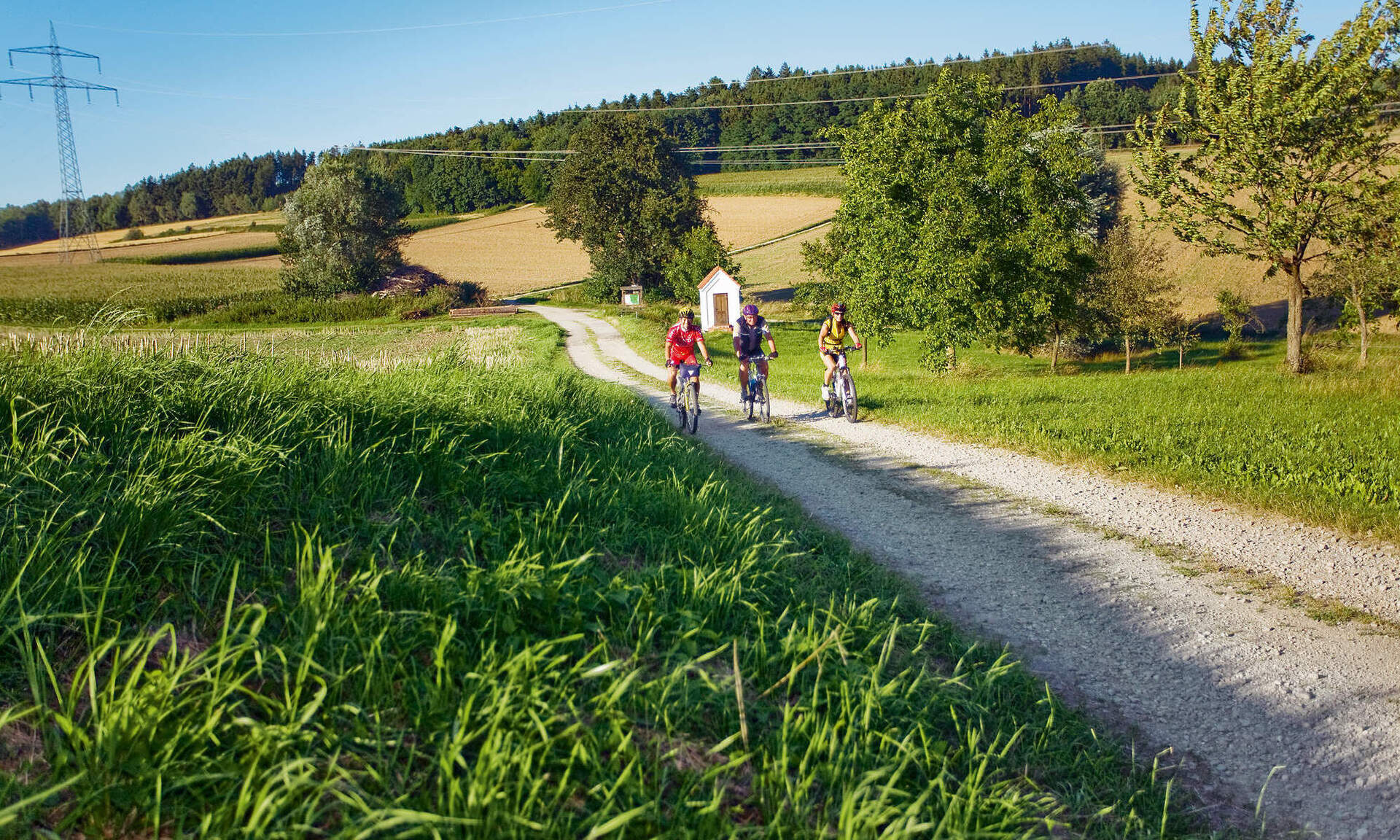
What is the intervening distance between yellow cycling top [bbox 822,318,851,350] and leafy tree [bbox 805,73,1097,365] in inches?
372

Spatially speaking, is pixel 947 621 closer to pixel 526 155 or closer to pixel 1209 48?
pixel 1209 48

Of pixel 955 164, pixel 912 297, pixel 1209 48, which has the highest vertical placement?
pixel 1209 48

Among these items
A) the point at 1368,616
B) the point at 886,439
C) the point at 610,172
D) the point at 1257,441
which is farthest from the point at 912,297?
the point at 610,172

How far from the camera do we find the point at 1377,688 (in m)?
4.21

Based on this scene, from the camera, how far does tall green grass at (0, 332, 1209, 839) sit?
246cm

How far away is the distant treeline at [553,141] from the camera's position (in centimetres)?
10394

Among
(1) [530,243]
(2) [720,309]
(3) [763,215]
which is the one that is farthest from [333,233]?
(3) [763,215]

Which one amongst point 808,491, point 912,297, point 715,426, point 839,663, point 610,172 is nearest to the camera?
point 839,663

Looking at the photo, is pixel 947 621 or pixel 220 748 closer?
pixel 220 748

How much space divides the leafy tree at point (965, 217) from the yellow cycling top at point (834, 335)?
945 cm

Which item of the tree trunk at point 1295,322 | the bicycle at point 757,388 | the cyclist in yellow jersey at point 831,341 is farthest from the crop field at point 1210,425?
the bicycle at point 757,388

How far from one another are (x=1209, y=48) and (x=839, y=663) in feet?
80.6

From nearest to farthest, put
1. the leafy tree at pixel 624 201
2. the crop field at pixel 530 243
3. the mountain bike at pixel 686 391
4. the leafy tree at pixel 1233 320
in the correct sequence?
the mountain bike at pixel 686 391
the leafy tree at pixel 1233 320
the leafy tree at pixel 624 201
the crop field at pixel 530 243

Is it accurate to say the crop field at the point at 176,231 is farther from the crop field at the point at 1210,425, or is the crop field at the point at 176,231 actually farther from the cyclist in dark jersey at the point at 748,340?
the crop field at the point at 1210,425
